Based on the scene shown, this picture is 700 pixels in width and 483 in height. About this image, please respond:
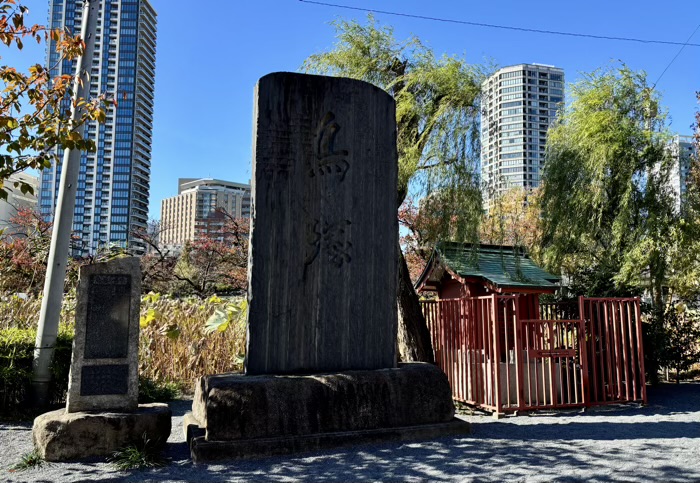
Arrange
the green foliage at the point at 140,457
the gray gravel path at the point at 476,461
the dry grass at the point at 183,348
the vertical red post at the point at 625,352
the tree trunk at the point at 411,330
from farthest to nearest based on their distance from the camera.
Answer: the dry grass at the point at 183,348 → the tree trunk at the point at 411,330 → the vertical red post at the point at 625,352 → the green foliage at the point at 140,457 → the gray gravel path at the point at 476,461

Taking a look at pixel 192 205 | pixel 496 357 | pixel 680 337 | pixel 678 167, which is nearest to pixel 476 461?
pixel 496 357

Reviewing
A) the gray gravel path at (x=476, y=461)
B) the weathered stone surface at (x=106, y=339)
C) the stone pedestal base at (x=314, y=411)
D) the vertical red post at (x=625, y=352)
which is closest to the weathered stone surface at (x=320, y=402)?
the stone pedestal base at (x=314, y=411)

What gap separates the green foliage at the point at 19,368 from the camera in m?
7.67

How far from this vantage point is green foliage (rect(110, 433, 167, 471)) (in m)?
5.05

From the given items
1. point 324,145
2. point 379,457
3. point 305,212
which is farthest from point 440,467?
point 324,145

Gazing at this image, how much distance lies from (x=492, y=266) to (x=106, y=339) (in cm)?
667

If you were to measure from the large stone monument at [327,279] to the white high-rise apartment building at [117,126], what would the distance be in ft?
7.92

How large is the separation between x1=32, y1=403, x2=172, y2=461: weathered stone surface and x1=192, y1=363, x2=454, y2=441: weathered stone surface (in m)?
0.53

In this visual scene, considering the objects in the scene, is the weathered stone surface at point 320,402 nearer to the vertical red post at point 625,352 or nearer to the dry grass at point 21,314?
the vertical red post at point 625,352

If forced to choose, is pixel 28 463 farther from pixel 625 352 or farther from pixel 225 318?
pixel 625 352

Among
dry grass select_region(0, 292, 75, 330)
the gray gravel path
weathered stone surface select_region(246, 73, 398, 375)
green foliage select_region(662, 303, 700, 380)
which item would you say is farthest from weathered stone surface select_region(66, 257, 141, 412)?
green foliage select_region(662, 303, 700, 380)

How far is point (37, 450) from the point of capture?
5.31 meters

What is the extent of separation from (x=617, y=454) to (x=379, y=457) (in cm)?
215

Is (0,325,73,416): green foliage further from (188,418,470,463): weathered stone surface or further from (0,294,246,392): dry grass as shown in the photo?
(188,418,470,463): weathered stone surface
